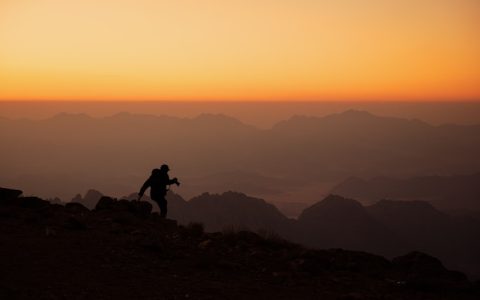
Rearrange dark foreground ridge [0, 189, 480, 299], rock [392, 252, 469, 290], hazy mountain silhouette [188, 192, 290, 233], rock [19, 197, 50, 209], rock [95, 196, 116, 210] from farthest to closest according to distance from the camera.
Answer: hazy mountain silhouette [188, 192, 290, 233] → rock [95, 196, 116, 210] → rock [19, 197, 50, 209] → rock [392, 252, 469, 290] → dark foreground ridge [0, 189, 480, 299]

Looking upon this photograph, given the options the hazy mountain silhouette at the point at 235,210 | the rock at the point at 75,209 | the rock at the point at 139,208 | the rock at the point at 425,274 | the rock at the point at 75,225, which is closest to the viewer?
the rock at the point at 425,274

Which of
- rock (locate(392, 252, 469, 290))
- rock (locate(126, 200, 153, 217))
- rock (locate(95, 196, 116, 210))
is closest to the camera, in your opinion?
rock (locate(392, 252, 469, 290))

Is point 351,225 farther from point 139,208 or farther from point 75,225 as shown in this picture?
point 75,225

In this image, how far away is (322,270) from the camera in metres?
10.6

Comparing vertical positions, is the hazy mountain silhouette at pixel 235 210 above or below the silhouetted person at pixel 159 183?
below

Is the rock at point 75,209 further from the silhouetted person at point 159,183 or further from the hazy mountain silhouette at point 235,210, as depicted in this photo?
the hazy mountain silhouette at point 235,210

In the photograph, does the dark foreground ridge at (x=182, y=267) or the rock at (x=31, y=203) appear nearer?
the dark foreground ridge at (x=182, y=267)

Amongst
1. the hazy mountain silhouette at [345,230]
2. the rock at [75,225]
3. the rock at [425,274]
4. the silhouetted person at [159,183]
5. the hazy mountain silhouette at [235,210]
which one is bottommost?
the hazy mountain silhouette at [345,230]

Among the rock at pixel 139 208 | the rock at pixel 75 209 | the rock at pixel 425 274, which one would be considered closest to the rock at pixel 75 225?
the rock at pixel 75 209

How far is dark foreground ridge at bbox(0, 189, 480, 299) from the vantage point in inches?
343

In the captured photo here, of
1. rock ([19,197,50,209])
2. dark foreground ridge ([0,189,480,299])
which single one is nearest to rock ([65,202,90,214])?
rock ([19,197,50,209])

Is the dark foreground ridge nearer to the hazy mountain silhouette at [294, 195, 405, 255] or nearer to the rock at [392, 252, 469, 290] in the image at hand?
the rock at [392, 252, 469, 290]

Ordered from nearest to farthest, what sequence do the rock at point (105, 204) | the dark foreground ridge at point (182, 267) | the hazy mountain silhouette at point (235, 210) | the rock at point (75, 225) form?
the dark foreground ridge at point (182, 267) < the rock at point (75, 225) < the rock at point (105, 204) < the hazy mountain silhouette at point (235, 210)

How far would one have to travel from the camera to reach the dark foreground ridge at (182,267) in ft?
28.6
